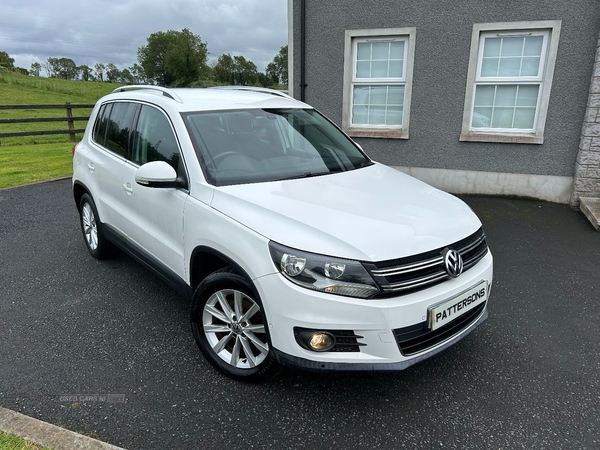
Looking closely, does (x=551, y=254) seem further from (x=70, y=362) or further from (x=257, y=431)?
(x=70, y=362)

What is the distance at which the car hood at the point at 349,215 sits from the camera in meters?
2.28

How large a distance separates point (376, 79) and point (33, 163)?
896 cm

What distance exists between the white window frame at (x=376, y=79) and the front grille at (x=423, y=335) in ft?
19.1

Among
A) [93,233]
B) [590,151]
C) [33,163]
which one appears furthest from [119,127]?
[33,163]

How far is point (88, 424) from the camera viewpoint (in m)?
2.43

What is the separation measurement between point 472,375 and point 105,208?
11.4 ft

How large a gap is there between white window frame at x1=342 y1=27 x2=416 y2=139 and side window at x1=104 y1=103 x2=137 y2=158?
489 centimetres

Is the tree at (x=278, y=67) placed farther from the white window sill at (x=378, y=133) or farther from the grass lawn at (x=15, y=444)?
the grass lawn at (x=15, y=444)

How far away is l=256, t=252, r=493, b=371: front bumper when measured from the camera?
2193 millimetres

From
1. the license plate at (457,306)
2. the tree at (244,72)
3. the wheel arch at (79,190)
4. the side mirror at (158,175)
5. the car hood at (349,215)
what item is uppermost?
the tree at (244,72)

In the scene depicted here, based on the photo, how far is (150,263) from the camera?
138 inches

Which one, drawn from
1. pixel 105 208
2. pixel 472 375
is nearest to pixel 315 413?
pixel 472 375

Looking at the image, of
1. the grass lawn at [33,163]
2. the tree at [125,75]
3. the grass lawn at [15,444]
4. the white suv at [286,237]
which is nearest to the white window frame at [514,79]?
the white suv at [286,237]

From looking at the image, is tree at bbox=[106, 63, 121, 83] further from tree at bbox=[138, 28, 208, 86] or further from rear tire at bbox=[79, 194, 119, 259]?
rear tire at bbox=[79, 194, 119, 259]
